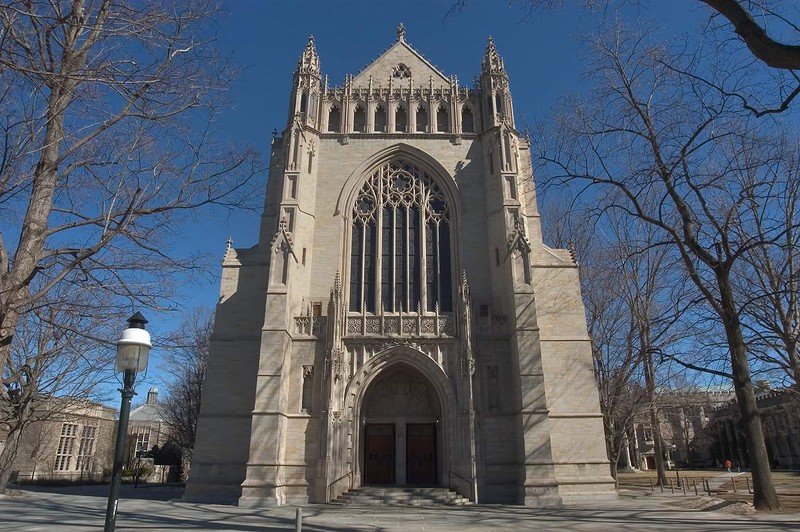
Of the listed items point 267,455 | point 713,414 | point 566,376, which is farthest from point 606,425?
point 713,414

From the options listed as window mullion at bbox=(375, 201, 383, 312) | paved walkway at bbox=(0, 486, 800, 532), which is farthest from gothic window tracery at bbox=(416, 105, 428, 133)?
paved walkway at bbox=(0, 486, 800, 532)

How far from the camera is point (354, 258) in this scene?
23234 millimetres

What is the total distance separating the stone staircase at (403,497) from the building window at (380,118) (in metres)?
16.3

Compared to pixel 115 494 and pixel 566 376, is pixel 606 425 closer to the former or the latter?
pixel 566 376

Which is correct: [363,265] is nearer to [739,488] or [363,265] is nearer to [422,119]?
[422,119]

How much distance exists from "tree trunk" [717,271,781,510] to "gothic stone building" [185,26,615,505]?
603cm

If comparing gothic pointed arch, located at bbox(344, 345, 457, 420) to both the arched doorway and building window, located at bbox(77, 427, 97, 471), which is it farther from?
building window, located at bbox(77, 427, 97, 471)

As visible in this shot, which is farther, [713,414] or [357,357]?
[713,414]

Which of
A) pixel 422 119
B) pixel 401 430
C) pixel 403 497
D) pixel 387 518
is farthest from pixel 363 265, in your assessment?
pixel 387 518

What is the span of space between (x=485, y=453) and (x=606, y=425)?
820 cm

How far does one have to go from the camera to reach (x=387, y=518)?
548 inches

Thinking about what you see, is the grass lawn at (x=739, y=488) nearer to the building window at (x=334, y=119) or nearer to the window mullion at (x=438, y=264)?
the window mullion at (x=438, y=264)

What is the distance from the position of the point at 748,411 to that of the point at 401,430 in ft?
39.5

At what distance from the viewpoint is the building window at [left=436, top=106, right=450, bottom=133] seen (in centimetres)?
2548
